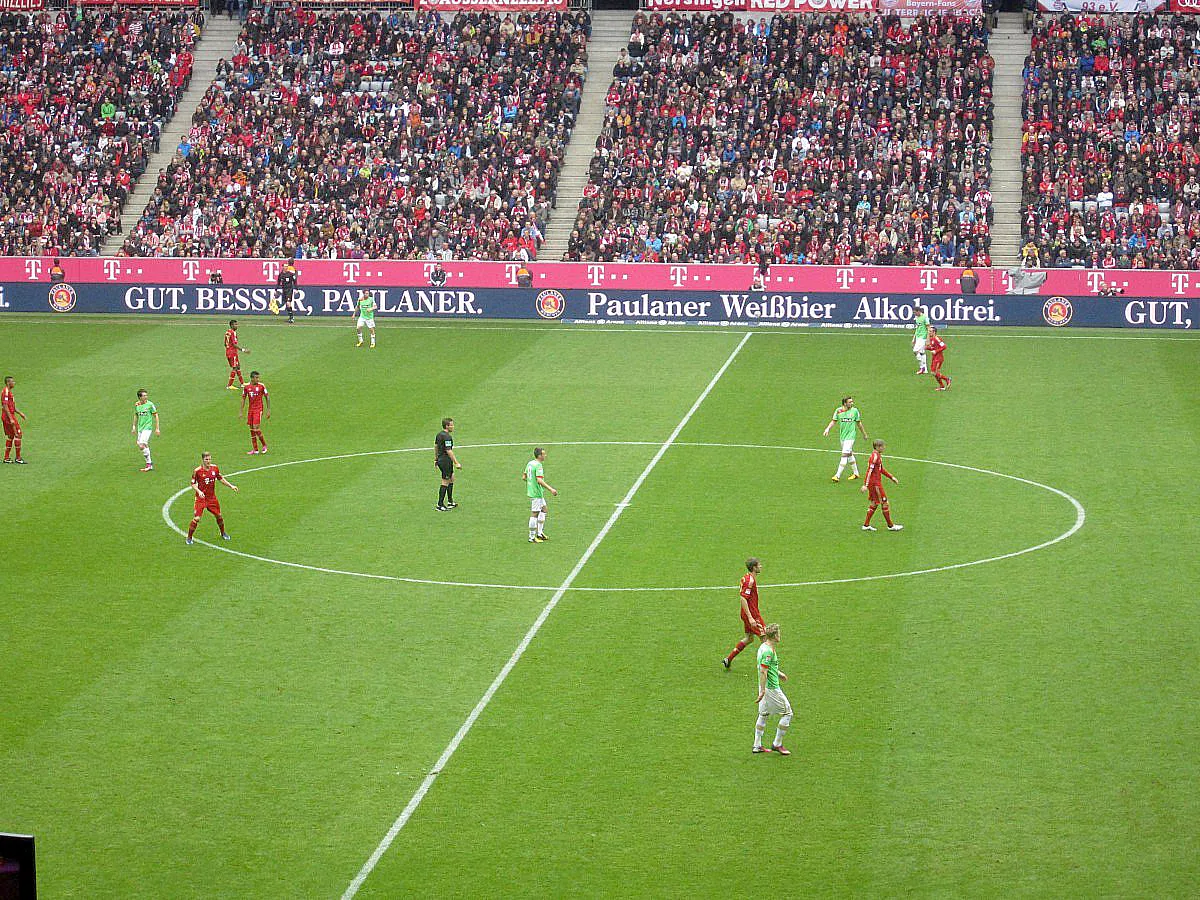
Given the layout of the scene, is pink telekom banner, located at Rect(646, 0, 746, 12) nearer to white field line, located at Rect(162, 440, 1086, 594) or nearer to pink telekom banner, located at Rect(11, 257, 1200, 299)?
pink telekom banner, located at Rect(11, 257, 1200, 299)

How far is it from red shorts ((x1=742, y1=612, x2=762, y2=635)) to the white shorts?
2544 millimetres

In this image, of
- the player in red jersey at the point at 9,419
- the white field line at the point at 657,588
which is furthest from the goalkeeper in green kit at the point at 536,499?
the player in red jersey at the point at 9,419

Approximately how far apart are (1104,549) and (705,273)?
3049 cm

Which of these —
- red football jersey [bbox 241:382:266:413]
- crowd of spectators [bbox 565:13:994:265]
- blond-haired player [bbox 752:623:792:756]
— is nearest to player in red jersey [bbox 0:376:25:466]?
red football jersey [bbox 241:382:266:413]

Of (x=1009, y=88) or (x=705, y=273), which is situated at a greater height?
(x=1009, y=88)

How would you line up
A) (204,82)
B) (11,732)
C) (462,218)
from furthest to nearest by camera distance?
(204,82), (462,218), (11,732)

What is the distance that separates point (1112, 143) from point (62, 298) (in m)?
36.8

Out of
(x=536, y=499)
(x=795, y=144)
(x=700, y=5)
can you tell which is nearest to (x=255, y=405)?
(x=536, y=499)

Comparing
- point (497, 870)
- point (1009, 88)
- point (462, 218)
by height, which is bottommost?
point (497, 870)

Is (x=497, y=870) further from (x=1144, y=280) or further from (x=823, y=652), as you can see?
(x=1144, y=280)

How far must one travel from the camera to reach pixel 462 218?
59938 mm

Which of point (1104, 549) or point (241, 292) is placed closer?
point (1104, 549)

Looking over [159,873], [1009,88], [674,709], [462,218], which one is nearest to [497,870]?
[159,873]

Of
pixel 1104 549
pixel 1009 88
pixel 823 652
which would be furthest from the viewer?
pixel 1009 88
